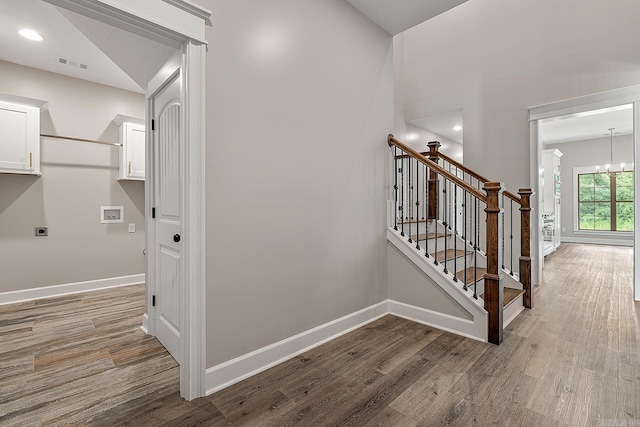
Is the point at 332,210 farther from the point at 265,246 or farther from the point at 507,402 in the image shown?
the point at 507,402

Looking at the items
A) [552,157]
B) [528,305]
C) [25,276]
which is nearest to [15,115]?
[25,276]

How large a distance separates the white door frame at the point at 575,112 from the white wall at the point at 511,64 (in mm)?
91

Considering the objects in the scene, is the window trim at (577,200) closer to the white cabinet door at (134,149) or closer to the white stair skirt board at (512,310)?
the white stair skirt board at (512,310)

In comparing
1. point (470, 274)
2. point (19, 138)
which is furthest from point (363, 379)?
point (19, 138)

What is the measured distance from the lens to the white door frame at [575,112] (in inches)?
136

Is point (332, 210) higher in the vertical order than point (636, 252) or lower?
higher

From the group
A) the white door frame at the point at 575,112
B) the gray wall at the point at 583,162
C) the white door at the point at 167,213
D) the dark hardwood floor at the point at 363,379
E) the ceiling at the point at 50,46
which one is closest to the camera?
the dark hardwood floor at the point at 363,379

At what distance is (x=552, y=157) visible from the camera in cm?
751

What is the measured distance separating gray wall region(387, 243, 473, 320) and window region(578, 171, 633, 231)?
9.05 metres

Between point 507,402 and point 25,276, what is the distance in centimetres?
500

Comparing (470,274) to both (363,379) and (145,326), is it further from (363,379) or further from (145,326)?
(145,326)

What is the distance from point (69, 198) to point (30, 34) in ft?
6.14

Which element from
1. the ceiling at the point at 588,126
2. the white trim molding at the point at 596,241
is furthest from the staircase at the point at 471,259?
the white trim molding at the point at 596,241

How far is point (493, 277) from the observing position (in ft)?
7.83
